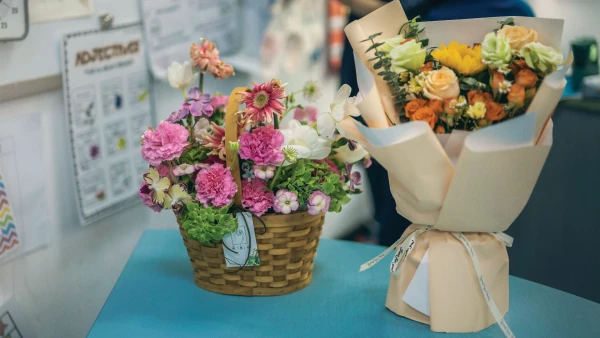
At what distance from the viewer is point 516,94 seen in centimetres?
83

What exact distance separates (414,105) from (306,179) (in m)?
0.21

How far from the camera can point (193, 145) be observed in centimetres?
102

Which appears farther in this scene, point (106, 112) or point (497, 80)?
point (106, 112)

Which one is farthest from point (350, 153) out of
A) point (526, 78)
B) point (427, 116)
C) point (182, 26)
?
point (182, 26)

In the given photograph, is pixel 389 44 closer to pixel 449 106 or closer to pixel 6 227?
pixel 449 106

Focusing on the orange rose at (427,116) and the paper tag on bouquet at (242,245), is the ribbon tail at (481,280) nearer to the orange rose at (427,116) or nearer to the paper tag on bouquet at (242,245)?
the orange rose at (427,116)

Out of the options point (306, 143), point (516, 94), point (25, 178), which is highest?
point (516, 94)

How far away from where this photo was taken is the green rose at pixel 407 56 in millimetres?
854

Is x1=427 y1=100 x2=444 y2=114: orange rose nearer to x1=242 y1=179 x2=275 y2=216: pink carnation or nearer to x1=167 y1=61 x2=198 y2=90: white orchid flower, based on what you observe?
x1=242 y1=179 x2=275 y2=216: pink carnation

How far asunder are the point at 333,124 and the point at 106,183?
0.65 m

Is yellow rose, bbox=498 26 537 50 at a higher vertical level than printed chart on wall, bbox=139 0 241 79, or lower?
higher

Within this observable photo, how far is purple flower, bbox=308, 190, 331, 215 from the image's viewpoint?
3.20 ft

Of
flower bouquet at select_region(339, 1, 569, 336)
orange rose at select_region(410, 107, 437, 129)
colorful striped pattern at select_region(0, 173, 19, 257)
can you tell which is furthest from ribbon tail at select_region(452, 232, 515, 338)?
colorful striped pattern at select_region(0, 173, 19, 257)

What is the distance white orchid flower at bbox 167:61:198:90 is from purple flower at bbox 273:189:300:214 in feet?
0.82
